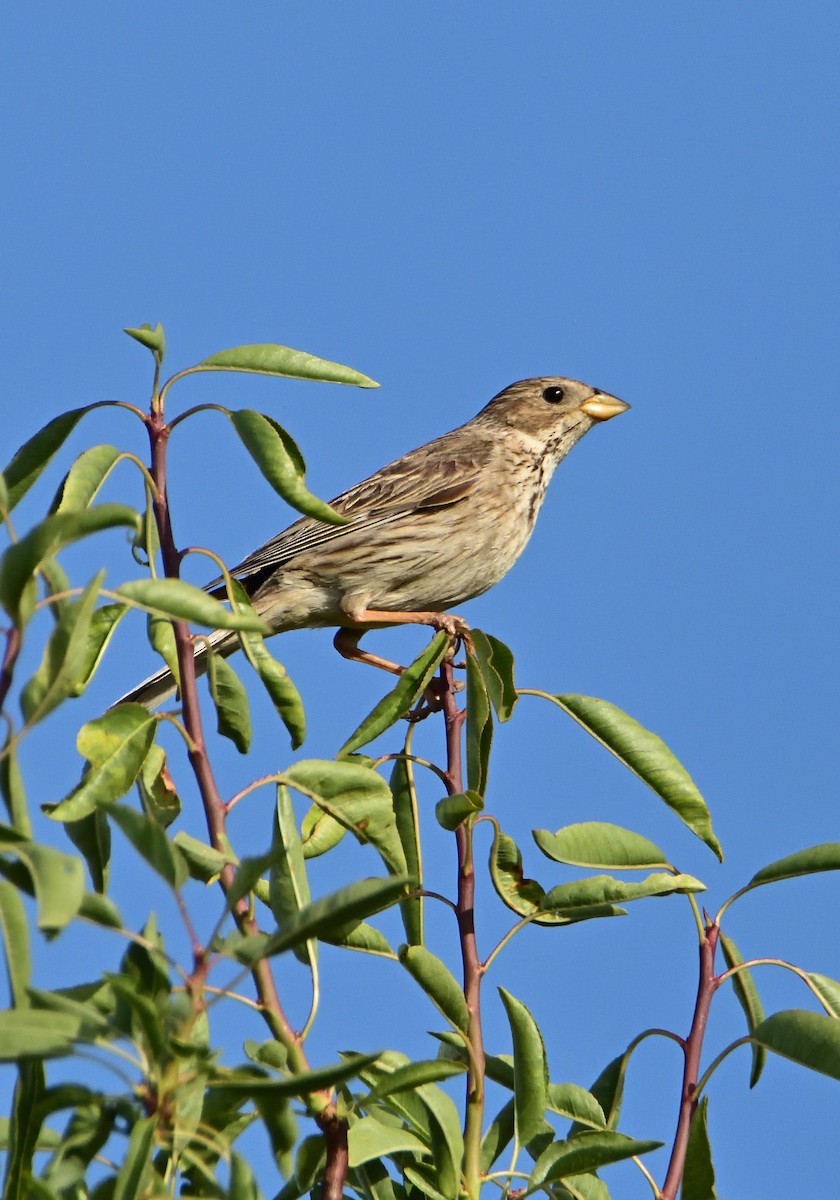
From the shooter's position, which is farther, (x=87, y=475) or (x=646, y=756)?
(x=646, y=756)

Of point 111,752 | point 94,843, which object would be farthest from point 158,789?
point 111,752

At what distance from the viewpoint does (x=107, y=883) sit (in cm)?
390

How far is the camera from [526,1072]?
3707 mm

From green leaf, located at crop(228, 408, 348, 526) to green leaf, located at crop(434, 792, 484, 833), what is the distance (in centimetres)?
80

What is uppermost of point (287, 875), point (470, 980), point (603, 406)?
point (603, 406)

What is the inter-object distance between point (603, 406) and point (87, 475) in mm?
6732

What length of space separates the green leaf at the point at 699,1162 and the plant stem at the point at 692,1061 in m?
0.03

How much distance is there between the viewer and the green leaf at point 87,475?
3828 mm

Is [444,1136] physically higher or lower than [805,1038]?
lower

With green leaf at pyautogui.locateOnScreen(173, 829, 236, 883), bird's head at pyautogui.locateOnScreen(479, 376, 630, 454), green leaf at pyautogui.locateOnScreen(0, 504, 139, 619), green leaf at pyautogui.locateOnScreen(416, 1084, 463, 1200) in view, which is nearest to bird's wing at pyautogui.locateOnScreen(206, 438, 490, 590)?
bird's head at pyautogui.locateOnScreen(479, 376, 630, 454)

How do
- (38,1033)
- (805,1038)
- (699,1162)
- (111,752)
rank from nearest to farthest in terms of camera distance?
(38,1033) → (111,752) → (805,1038) → (699,1162)

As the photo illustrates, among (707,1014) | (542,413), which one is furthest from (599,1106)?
(542,413)

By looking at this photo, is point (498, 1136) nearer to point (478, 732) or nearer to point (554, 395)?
point (478, 732)

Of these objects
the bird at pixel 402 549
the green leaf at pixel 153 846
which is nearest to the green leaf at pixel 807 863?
the green leaf at pixel 153 846
